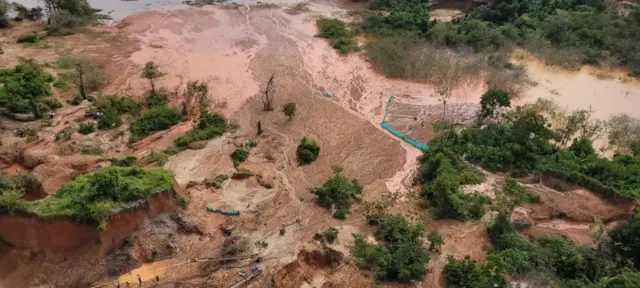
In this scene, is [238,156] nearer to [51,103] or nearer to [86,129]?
[86,129]

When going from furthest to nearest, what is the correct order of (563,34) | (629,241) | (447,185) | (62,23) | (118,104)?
(62,23) → (563,34) → (118,104) → (447,185) → (629,241)

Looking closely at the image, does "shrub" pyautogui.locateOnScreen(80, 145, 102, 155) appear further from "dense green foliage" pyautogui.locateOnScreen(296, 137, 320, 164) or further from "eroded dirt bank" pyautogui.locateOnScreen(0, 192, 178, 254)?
"dense green foliage" pyautogui.locateOnScreen(296, 137, 320, 164)

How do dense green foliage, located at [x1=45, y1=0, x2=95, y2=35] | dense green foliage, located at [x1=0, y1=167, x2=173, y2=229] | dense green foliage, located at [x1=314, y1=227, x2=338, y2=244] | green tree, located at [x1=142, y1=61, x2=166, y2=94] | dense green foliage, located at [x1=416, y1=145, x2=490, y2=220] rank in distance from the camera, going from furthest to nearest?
dense green foliage, located at [x1=45, y1=0, x2=95, y2=35] < green tree, located at [x1=142, y1=61, x2=166, y2=94] < dense green foliage, located at [x1=416, y1=145, x2=490, y2=220] < dense green foliage, located at [x1=314, y1=227, x2=338, y2=244] < dense green foliage, located at [x1=0, y1=167, x2=173, y2=229]

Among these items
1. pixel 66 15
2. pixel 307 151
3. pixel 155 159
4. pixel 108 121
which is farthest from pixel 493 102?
pixel 66 15

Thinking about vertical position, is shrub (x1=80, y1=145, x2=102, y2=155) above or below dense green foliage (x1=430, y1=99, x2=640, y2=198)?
below

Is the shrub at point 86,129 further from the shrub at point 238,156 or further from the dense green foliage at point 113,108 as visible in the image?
the shrub at point 238,156

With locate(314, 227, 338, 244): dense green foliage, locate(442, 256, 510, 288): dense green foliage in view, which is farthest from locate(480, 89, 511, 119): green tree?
locate(314, 227, 338, 244): dense green foliage
